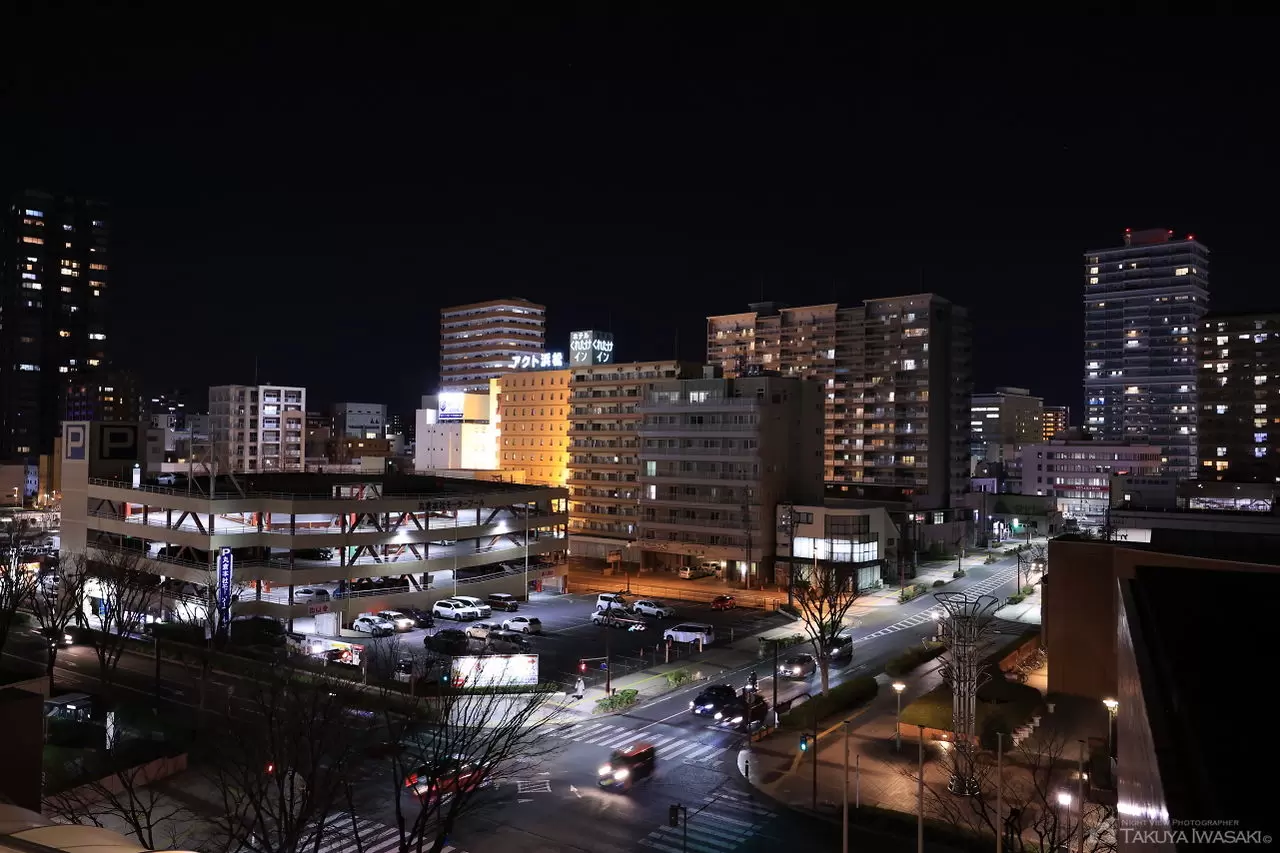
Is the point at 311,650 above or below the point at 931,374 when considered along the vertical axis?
below

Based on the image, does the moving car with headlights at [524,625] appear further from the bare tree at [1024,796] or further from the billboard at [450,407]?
the billboard at [450,407]

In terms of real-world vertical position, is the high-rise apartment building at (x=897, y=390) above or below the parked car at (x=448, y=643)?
above

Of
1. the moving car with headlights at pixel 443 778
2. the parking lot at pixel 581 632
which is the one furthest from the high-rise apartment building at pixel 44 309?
the moving car with headlights at pixel 443 778

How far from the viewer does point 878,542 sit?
60.7 metres

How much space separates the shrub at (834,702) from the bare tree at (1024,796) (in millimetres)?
4112

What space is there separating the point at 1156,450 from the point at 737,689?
360 feet

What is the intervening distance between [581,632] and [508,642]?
609 centimetres

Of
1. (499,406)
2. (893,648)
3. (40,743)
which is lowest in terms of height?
(893,648)

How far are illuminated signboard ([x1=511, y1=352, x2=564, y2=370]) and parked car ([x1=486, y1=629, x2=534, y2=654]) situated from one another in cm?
4987

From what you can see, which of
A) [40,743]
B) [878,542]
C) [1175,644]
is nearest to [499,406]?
[878,542]

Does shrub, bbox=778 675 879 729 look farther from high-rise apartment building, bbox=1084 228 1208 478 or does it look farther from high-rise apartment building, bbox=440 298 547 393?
high-rise apartment building, bbox=1084 228 1208 478

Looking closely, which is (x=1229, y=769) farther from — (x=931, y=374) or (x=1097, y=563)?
(x=931, y=374)

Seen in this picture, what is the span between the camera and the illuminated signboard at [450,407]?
9919 centimetres

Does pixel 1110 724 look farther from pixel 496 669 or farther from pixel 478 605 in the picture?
pixel 478 605
